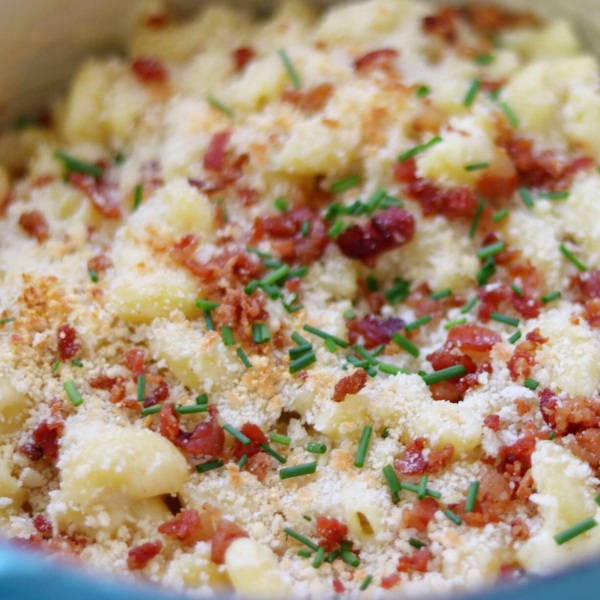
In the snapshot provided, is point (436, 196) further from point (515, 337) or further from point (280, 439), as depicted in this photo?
point (280, 439)

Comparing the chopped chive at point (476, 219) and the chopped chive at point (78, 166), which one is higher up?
the chopped chive at point (78, 166)

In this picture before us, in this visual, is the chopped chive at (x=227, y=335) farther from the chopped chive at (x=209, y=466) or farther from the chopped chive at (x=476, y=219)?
the chopped chive at (x=476, y=219)

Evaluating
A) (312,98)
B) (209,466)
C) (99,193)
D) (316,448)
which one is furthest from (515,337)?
(99,193)

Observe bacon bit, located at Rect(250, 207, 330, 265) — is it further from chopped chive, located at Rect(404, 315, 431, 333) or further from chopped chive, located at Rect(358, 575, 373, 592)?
chopped chive, located at Rect(358, 575, 373, 592)

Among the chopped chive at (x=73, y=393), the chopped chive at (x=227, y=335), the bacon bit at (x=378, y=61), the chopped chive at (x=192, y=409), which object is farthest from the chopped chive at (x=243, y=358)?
the bacon bit at (x=378, y=61)

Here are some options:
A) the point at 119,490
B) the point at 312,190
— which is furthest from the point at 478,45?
the point at 119,490

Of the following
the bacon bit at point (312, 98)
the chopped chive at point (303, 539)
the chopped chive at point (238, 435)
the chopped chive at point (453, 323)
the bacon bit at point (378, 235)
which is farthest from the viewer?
the bacon bit at point (312, 98)
